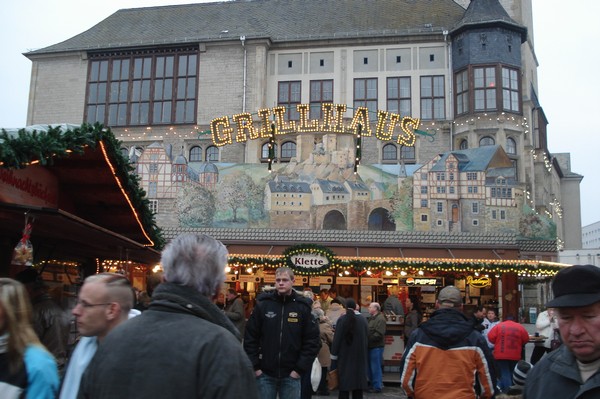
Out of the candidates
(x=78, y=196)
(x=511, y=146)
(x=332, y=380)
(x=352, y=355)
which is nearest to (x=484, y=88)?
(x=511, y=146)

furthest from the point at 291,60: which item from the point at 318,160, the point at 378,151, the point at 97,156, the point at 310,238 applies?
the point at 97,156

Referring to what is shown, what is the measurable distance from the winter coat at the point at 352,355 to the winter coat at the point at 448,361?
14.7 feet

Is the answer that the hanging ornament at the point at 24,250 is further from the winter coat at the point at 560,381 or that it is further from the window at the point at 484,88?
the window at the point at 484,88

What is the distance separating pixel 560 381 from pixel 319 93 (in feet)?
107

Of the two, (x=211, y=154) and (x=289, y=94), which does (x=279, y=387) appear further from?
(x=289, y=94)

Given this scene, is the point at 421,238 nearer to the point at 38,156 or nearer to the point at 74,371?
the point at 38,156

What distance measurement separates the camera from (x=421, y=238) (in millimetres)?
25953

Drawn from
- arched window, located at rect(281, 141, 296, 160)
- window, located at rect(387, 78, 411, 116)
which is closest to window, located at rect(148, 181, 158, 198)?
arched window, located at rect(281, 141, 296, 160)

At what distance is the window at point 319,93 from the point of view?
1344 inches

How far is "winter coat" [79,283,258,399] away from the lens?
220 centimetres

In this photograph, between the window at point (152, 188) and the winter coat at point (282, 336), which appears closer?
the winter coat at point (282, 336)

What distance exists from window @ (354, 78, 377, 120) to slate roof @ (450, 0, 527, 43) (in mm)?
4951

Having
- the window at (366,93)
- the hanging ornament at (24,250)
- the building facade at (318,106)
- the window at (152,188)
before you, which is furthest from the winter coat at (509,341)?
the window at (366,93)

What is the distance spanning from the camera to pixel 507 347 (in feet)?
37.2
